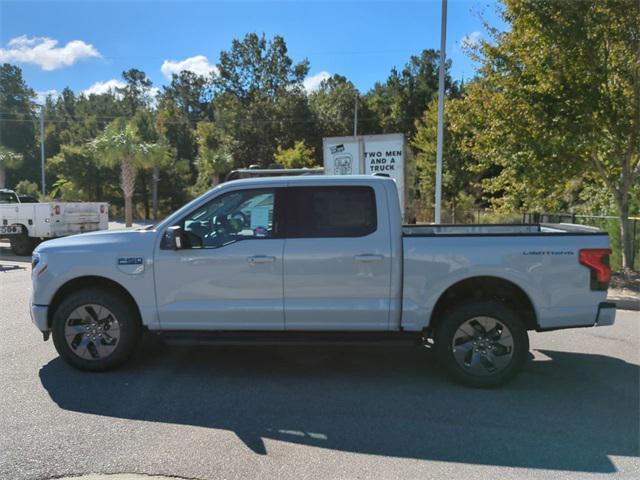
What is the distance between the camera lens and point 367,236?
4.96 metres

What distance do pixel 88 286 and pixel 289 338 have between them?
6.91 feet

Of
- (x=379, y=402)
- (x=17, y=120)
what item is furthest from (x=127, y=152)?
(x=17, y=120)

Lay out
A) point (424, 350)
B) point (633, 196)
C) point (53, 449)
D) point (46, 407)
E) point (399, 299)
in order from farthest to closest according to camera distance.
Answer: point (633, 196) → point (424, 350) → point (399, 299) → point (46, 407) → point (53, 449)

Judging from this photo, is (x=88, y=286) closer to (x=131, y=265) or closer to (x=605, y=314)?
(x=131, y=265)

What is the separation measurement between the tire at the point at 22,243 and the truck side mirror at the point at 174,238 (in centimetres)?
1288

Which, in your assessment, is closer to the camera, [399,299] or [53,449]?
[53,449]

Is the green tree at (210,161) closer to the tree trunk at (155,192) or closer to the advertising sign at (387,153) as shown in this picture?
the tree trunk at (155,192)

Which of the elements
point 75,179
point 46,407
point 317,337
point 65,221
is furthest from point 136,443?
point 75,179

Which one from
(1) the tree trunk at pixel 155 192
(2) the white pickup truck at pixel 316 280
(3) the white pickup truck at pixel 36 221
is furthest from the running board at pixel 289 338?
(1) the tree trunk at pixel 155 192

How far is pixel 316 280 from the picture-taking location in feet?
16.2

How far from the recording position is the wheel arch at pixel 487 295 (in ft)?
16.4

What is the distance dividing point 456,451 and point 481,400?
1.02 meters

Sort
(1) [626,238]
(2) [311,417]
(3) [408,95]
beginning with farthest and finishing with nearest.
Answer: (3) [408,95], (1) [626,238], (2) [311,417]

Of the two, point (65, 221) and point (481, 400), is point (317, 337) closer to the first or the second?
point (481, 400)
